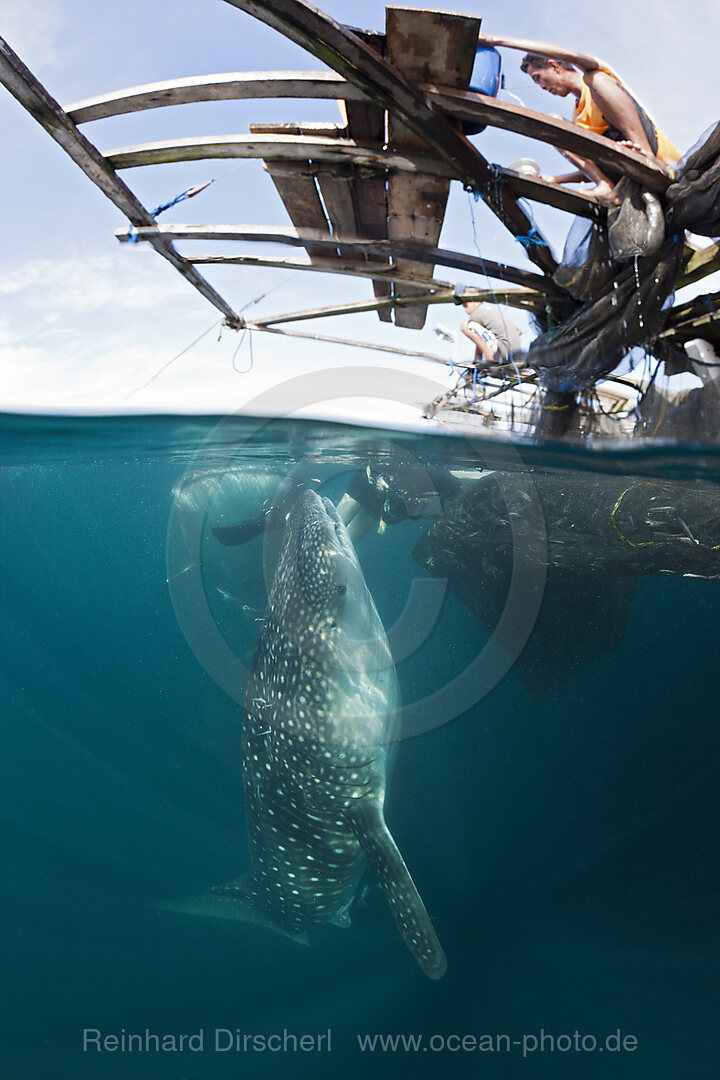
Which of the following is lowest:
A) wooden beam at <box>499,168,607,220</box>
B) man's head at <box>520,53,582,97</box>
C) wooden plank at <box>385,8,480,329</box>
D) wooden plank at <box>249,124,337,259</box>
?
wooden beam at <box>499,168,607,220</box>

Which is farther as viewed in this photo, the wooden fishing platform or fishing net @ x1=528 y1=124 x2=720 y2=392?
fishing net @ x1=528 y1=124 x2=720 y2=392

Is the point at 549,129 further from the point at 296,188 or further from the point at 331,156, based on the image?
the point at 296,188

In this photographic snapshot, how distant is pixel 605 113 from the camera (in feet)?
12.8

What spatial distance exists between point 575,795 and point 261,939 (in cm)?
660

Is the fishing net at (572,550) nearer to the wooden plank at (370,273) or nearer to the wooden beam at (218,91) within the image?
the wooden plank at (370,273)

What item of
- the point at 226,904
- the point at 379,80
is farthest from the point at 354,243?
the point at 226,904

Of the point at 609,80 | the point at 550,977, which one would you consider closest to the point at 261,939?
the point at 550,977

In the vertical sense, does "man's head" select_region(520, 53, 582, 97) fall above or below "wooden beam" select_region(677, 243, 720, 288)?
above

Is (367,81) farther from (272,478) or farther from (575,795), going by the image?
(575,795)

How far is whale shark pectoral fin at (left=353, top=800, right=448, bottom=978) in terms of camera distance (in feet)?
10.8

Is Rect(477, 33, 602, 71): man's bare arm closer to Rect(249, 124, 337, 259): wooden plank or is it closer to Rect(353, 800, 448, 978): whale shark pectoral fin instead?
Rect(249, 124, 337, 259): wooden plank

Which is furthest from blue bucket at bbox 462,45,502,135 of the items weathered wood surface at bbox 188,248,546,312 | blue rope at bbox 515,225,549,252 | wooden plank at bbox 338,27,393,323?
weathered wood surface at bbox 188,248,546,312

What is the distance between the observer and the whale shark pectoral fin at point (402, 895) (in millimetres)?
3285

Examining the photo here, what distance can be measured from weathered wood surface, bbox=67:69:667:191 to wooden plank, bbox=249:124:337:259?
464 millimetres
